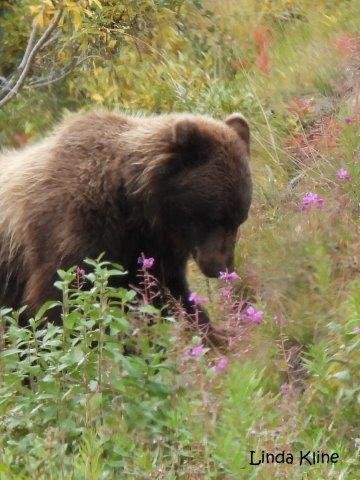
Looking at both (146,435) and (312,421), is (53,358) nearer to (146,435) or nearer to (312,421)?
(146,435)

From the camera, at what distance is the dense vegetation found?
469 centimetres

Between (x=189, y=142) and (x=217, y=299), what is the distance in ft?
3.67

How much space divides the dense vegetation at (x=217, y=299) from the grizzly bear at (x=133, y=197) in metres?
0.29

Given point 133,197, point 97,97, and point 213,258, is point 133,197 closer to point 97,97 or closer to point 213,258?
point 213,258

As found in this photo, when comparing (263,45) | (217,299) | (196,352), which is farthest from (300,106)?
(196,352)

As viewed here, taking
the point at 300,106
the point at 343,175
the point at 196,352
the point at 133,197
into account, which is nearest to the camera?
the point at 196,352

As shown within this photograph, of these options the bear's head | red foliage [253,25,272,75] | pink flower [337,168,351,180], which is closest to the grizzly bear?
the bear's head

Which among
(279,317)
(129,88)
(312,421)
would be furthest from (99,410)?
(129,88)

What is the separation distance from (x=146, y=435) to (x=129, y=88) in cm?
671

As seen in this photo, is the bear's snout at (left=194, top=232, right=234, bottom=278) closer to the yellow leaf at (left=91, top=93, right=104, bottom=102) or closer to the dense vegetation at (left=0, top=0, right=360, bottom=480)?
the dense vegetation at (left=0, top=0, right=360, bottom=480)

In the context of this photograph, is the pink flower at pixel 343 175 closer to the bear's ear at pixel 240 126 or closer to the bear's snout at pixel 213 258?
the bear's ear at pixel 240 126

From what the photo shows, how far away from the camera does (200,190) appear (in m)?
7.35

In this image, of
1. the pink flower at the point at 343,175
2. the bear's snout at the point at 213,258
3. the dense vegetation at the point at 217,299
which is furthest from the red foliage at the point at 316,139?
the bear's snout at the point at 213,258

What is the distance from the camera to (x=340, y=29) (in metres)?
12.1
